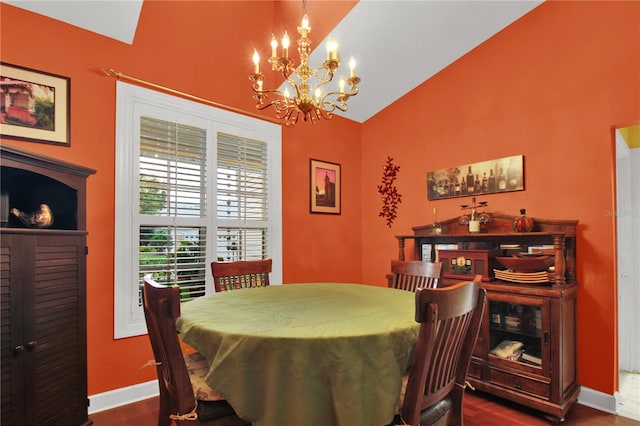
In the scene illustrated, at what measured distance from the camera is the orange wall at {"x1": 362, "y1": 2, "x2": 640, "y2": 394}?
7.73 ft

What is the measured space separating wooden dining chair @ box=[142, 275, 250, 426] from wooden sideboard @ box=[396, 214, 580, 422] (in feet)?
6.51

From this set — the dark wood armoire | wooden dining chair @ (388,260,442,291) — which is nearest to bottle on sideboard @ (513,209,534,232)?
wooden dining chair @ (388,260,442,291)

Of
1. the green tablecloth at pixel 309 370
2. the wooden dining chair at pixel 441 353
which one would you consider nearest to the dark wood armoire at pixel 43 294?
the green tablecloth at pixel 309 370

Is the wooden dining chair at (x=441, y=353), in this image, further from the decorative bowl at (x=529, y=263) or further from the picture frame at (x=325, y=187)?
the picture frame at (x=325, y=187)

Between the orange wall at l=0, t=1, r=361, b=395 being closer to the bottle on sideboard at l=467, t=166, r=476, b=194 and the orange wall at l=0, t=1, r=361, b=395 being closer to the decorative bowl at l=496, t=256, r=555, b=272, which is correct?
the bottle on sideboard at l=467, t=166, r=476, b=194

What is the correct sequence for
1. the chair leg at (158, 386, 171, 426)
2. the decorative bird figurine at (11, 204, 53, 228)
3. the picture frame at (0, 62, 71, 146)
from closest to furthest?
the chair leg at (158, 386, 171, 426)
the decorative bird figurine at (11, 204, 53, 228)
the picture frame at (0, 62, 71, 146)

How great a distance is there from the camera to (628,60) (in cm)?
231

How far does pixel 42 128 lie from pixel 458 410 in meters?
2.90

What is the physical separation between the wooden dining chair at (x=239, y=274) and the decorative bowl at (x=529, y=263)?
1.85m

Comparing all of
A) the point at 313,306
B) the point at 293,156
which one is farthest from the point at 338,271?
the point at 313,306

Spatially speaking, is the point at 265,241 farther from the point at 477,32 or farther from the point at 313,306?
the point at 477,32

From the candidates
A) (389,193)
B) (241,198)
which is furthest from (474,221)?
(241,198)

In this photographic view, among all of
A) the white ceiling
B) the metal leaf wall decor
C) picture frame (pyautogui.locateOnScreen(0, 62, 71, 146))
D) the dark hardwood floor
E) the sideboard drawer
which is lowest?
the dark hardwood floor

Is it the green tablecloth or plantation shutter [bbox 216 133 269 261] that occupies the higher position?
plantation shutter [bbox 216 133 269 261]
